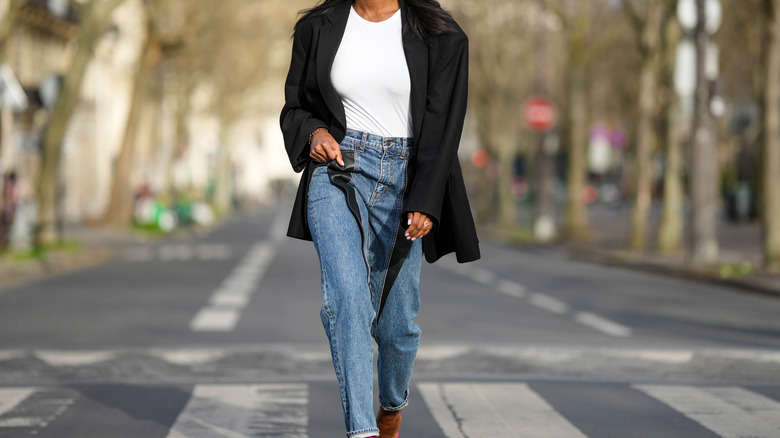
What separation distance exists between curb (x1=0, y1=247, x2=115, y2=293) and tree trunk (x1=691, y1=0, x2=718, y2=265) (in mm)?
9384

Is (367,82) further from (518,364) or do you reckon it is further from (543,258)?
(543,258)

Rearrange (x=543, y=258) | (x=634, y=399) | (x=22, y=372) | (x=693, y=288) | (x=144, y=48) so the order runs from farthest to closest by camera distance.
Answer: (x=144, y=48) < (x=543, y=258) < (x=693, y=288) < (x=22, y=372) < (x=634, y=399)

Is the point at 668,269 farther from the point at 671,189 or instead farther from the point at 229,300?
the point at 229,300

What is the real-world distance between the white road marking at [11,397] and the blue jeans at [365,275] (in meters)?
2.71

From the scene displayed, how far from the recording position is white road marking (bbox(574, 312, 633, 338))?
11828 millimetres

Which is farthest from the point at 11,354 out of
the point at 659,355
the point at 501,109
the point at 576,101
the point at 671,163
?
the point at 501,109

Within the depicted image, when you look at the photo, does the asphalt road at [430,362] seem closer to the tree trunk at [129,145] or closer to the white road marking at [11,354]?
the white road marking at [11,354]

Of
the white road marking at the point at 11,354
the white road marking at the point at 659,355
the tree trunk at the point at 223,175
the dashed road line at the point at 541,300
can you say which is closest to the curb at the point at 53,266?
the dashed road line at the point at 541,300

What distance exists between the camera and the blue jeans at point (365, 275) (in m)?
4.91

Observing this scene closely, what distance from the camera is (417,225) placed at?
195 inches

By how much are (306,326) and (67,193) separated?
46.7 meters

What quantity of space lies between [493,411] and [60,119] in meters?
21.5

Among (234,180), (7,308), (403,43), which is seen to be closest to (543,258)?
(7,308)

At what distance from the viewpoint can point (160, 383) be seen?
838 cm
